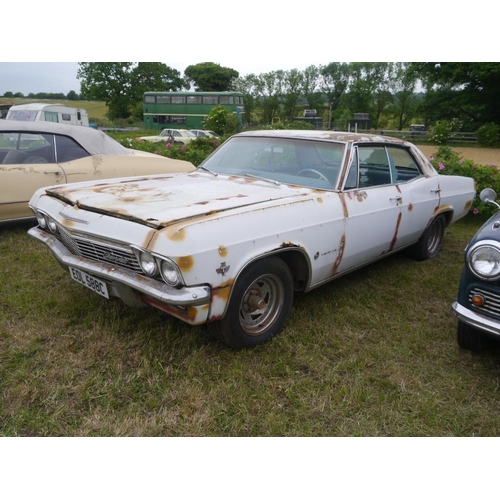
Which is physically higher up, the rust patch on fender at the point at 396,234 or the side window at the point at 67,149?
the side window at the point at 67,149

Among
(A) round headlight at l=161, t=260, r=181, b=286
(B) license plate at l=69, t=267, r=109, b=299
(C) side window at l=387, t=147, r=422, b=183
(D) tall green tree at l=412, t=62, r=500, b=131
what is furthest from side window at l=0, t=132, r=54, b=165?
(D) tall green tree at l=412, t=62, r=500, b=131

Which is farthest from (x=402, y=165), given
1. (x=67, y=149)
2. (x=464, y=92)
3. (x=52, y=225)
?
(x=464, y=92)

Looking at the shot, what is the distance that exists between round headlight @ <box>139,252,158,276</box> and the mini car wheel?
216 cm

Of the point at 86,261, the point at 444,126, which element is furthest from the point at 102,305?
the point at 444,126

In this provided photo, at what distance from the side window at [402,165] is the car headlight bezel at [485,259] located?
64.2 inches

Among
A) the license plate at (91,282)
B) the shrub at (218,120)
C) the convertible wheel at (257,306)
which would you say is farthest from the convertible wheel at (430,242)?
the shrub at (218,120)

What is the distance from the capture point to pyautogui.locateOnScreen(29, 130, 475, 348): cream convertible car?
2357mm

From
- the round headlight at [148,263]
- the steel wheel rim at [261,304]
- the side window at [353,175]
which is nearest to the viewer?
the round headlight at [148,263]

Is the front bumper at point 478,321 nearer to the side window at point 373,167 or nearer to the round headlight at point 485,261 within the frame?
the round headlight at point 485,261

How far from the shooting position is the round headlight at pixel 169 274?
90.0 inches

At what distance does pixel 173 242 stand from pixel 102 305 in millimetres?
1494

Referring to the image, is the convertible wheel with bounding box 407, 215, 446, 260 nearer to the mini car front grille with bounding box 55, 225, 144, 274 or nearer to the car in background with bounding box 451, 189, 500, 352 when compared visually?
the car in background with bounding box 451, 189, 500, 352

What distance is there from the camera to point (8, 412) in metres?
2.22

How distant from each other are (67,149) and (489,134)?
99.8 ft
